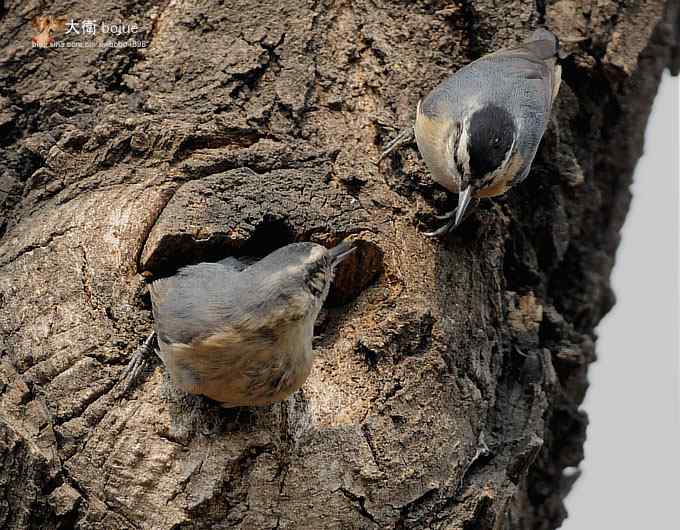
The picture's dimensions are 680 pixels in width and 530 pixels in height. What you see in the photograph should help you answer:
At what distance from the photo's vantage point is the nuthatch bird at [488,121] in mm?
3205

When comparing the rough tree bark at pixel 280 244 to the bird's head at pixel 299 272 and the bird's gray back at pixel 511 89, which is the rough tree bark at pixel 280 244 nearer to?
the bird's gray back at pixel 511 89

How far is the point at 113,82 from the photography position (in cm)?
330

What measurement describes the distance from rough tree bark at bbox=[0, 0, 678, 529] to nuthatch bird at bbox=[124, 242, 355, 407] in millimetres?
150

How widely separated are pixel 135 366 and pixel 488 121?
1424 mm

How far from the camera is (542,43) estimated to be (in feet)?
11.7

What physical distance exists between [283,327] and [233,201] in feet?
1.83

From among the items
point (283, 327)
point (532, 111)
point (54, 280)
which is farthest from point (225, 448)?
point (532, 111)

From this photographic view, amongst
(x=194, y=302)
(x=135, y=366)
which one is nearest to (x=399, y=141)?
(x=194, y=302)

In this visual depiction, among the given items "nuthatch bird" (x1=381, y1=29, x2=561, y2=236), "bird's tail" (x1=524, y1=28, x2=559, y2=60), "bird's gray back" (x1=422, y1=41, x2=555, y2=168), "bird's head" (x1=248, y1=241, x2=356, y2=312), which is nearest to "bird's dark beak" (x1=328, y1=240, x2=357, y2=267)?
"bird's head" (x1=248, y1=241, x2=356, y2=312)

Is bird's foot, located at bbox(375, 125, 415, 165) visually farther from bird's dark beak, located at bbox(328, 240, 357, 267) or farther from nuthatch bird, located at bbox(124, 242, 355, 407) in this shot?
nuthatch bird, located at bbox(124, 242, 355, 407)

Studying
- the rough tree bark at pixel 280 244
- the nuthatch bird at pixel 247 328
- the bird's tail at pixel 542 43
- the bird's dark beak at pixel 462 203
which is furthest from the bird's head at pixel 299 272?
the bird's tail at pixel 542 43

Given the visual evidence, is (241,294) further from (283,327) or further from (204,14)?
(204,14)

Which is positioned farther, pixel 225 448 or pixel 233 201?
pixel 233 201

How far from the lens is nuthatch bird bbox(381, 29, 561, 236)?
321 centimetres
